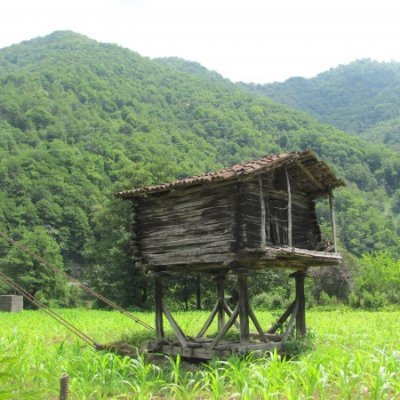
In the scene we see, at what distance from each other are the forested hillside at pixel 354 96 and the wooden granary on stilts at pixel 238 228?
101861 mm

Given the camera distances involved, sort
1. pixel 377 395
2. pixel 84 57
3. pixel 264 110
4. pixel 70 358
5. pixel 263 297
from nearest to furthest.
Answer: pixel 377 395, pixel 70 358, pixel 263 297, pixel 264 110, pixel 84 57

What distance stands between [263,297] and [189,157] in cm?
3903

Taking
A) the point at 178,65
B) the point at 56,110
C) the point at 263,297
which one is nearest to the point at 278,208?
the point at 263,297

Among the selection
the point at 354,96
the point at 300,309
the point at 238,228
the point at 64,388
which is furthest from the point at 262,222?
the point at 354,96

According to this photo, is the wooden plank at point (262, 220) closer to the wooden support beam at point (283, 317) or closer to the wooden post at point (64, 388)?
the wooden support beam at point (283, 317)

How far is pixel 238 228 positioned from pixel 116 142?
204 ft

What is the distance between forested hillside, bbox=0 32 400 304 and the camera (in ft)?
208

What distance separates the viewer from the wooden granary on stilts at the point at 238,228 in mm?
11062

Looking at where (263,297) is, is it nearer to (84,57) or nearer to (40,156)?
(40,156)

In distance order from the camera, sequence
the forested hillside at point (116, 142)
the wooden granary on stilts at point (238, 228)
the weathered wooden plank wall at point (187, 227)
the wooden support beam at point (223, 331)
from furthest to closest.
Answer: the forested hillside at point (116, 142), the wooden support beam at point (223, 331), the weathered wooden plank wall at point (187, 227), the wooden granary on stilts at point (238, 228)

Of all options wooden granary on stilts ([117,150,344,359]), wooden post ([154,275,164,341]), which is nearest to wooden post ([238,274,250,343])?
wooden granary on stilts ([117,150,344,359])

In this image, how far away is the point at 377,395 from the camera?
261 inches

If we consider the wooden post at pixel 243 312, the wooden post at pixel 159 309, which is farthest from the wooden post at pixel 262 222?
the wooden post at pixel 159 309

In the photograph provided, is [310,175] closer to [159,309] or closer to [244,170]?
[244,170]
